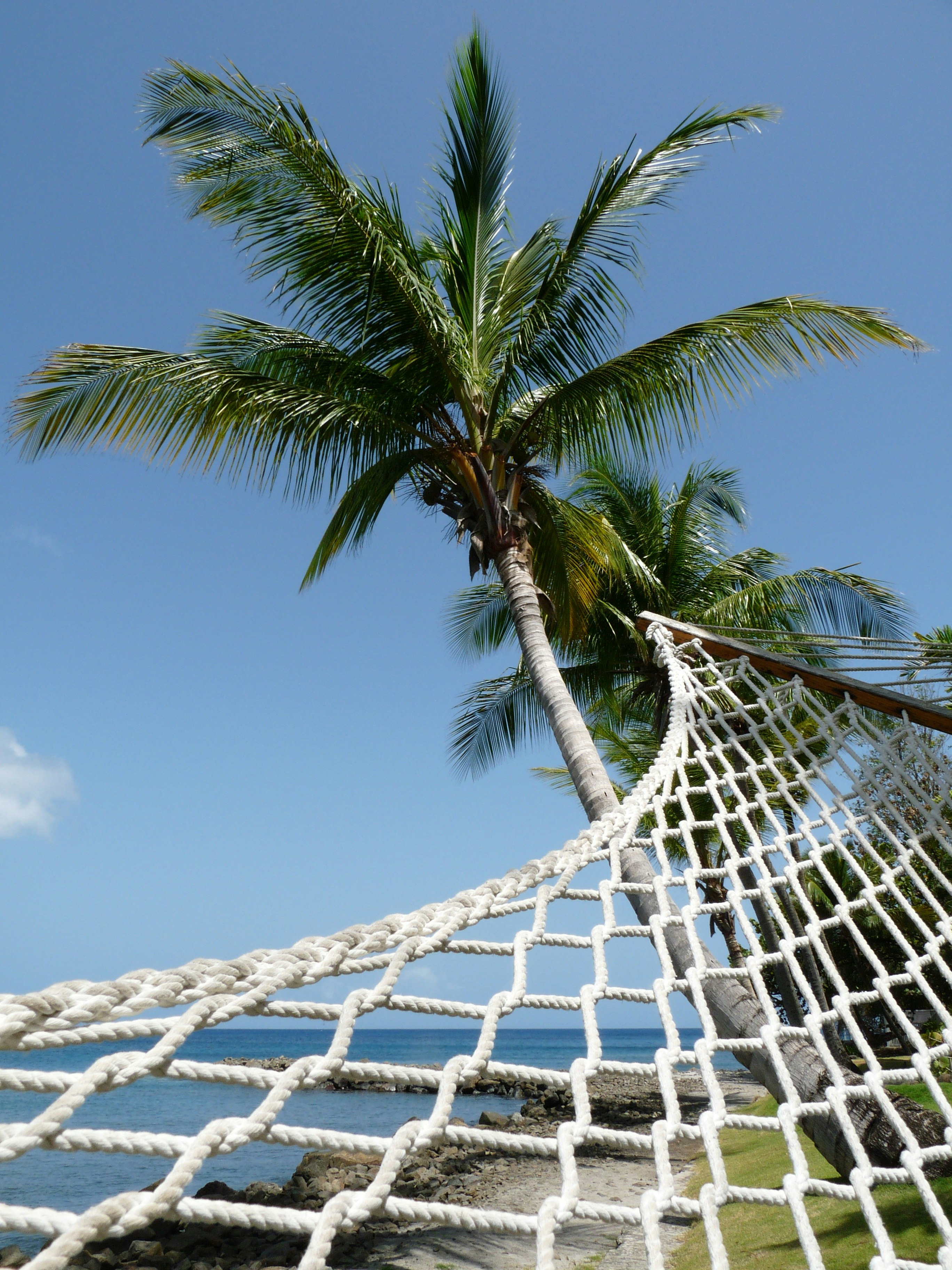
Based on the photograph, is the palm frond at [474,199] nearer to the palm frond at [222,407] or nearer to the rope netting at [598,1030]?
the palm frond at [222,407]

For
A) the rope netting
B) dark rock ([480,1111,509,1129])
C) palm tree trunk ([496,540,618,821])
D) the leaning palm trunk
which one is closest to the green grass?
the leaning palm trunk

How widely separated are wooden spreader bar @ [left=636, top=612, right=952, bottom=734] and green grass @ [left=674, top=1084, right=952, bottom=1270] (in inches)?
56.3

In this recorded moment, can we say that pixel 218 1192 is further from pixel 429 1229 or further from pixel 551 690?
pixel 551 690

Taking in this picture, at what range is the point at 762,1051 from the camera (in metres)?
1.90

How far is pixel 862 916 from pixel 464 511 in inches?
A: 504

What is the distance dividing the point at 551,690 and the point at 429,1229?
591cm

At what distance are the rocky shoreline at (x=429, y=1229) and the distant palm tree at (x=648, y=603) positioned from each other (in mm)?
3918

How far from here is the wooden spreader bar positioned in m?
2.71

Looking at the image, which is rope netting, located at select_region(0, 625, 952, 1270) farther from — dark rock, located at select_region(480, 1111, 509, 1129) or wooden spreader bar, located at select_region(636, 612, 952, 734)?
dark rock, located at select_region(480, 1111, 509, 1129)

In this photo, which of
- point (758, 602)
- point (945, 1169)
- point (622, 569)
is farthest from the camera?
point (758, 602)

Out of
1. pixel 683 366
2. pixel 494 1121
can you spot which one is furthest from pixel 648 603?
pixel 494 1121

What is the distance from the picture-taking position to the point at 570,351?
5031 millimetres

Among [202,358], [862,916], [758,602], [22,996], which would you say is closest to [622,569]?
[758,602]

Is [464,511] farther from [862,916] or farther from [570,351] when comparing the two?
[862,916]
